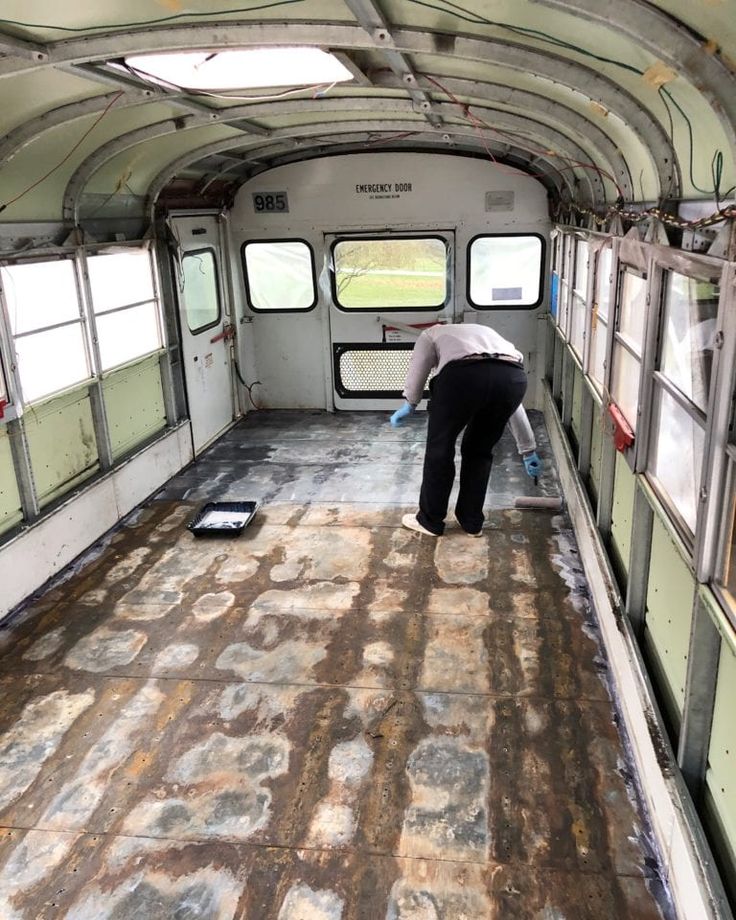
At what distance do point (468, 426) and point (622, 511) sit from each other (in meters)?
1.46

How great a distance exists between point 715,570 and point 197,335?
21.5ft

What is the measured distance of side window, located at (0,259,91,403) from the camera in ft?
16.7

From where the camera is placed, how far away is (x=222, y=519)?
6.21 metres

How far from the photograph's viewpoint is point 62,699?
4004 mm

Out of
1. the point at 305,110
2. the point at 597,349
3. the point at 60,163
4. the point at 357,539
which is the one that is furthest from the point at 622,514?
the point at 60,163

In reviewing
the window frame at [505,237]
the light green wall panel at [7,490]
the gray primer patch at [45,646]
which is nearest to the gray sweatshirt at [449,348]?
the light green wall panel at [7,490]

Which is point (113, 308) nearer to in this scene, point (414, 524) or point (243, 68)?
point (243, 68)

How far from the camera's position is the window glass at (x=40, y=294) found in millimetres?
5008

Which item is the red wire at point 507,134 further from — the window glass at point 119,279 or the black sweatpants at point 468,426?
the window glass at point 119,279

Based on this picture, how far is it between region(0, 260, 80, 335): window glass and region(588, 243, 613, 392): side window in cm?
388

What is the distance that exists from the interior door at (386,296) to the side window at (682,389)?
18.7 feet

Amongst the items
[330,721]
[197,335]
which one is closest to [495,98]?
[330,721]

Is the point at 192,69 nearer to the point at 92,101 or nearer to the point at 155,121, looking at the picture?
the point at 92,101

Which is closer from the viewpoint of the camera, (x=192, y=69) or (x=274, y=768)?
(x=274, y=768)
